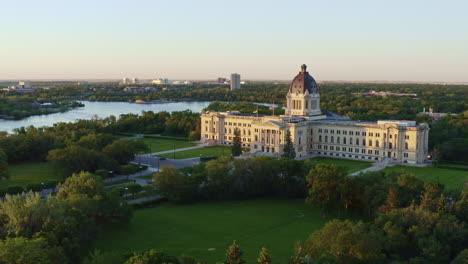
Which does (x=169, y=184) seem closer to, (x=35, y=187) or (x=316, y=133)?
(x=35, y=187)

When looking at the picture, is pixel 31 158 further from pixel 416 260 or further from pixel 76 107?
pixel 76 107

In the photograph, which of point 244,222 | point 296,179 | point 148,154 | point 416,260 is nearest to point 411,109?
point 148,154

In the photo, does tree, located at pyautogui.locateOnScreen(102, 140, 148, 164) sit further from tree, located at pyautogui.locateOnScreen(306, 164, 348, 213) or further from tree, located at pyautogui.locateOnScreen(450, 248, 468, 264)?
tree, located at pyautogui.locateOnScreen(450, 248, 468, 264)

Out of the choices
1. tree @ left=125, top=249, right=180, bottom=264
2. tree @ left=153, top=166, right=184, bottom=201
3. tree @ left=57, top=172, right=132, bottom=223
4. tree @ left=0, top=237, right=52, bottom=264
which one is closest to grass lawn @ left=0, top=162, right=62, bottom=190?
tree @ left=153, top=166, right=184, bottom=201

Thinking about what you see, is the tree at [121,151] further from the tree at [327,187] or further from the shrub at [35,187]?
the tree at [327,187]

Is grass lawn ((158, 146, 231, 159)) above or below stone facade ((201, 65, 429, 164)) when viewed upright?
below

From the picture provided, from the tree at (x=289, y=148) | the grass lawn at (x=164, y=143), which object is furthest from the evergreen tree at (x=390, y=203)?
the grass lawn at (x=164, y=143)
